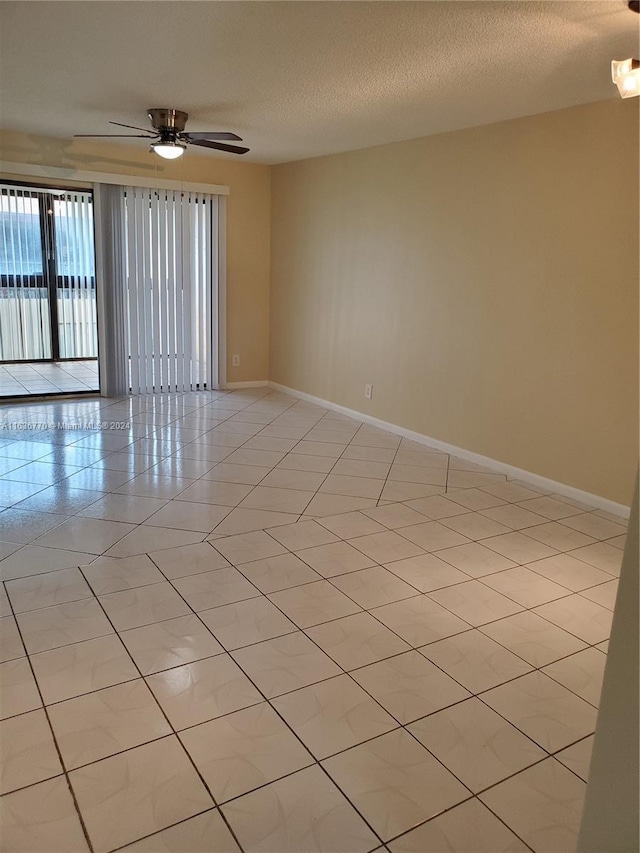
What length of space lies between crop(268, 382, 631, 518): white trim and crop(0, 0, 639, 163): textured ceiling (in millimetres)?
2133

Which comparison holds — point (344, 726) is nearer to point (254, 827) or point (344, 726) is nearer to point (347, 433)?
point (254, 827)

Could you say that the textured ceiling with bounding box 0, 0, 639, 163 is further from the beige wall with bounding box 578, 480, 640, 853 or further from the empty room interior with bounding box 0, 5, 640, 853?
the beige wall with bounding box 578, 480, 640, 853

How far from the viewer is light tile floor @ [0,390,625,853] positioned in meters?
1.60

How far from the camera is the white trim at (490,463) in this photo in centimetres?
380

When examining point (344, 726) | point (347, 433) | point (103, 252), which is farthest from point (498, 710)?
point (103, 252)

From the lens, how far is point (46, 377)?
23.1 ft

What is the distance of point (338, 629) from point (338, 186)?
4.42m

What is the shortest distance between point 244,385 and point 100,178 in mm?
2517

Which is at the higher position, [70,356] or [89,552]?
[70,356]

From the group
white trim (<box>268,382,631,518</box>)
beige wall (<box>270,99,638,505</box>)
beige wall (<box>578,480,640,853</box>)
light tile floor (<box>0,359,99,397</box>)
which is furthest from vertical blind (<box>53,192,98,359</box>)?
beige wall (<box>578,480,640,853</box>)

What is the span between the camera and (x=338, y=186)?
5684 millimetres

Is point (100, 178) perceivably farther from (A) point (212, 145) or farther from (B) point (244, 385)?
(B) point (244, 385)

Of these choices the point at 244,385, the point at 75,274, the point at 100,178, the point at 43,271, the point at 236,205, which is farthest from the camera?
the point at 75,274

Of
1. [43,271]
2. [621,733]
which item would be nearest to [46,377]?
[43,271]
